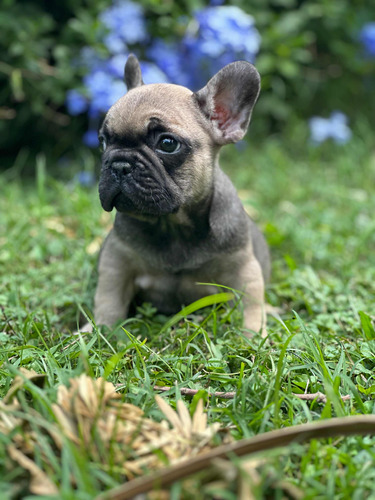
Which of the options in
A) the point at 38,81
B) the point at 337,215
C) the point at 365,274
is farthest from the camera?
the point at 38,81

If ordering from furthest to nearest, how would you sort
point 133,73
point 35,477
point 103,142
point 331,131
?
point 331,131 < point 133,73 < point 103,142 < point 35,477

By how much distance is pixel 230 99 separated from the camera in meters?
3.32

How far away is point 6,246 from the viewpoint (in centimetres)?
428

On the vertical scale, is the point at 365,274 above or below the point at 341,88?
below

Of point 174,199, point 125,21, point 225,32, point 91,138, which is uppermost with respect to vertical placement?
point 125,21

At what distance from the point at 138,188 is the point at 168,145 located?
11.1 inches

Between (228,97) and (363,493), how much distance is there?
222cm

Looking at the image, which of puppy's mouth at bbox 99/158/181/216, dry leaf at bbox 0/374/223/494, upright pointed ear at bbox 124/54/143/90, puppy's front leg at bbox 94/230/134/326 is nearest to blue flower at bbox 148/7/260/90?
upright pointed ear at bbox 124/54/143/90

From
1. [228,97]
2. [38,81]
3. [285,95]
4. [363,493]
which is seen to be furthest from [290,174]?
[363,493]

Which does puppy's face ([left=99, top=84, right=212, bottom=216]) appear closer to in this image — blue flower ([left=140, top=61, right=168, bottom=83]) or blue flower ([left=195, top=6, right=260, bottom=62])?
blue flower ([left=140, top=61, right=168, bottom=83])

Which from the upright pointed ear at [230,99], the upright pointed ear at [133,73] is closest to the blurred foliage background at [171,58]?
the upright pointed ear at [133,73]

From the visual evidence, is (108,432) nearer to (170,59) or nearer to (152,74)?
(152,74)

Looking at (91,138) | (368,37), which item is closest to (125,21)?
(91,138)

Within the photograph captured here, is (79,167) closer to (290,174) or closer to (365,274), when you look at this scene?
(290,174)
